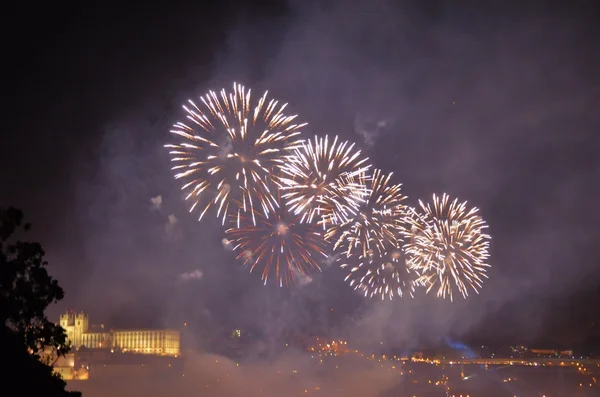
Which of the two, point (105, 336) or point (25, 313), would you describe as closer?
point (25, 313)

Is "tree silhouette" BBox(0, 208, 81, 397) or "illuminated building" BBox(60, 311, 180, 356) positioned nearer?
"tree silhouette" BBox(0, 208, 81, 397)

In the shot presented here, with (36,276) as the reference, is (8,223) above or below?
above

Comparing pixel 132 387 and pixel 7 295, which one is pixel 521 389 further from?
pixel 7 295

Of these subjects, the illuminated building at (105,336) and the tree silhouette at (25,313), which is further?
the illuminated building at (105,336)

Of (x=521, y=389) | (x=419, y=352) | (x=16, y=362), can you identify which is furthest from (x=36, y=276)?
(x=419, y=352)
